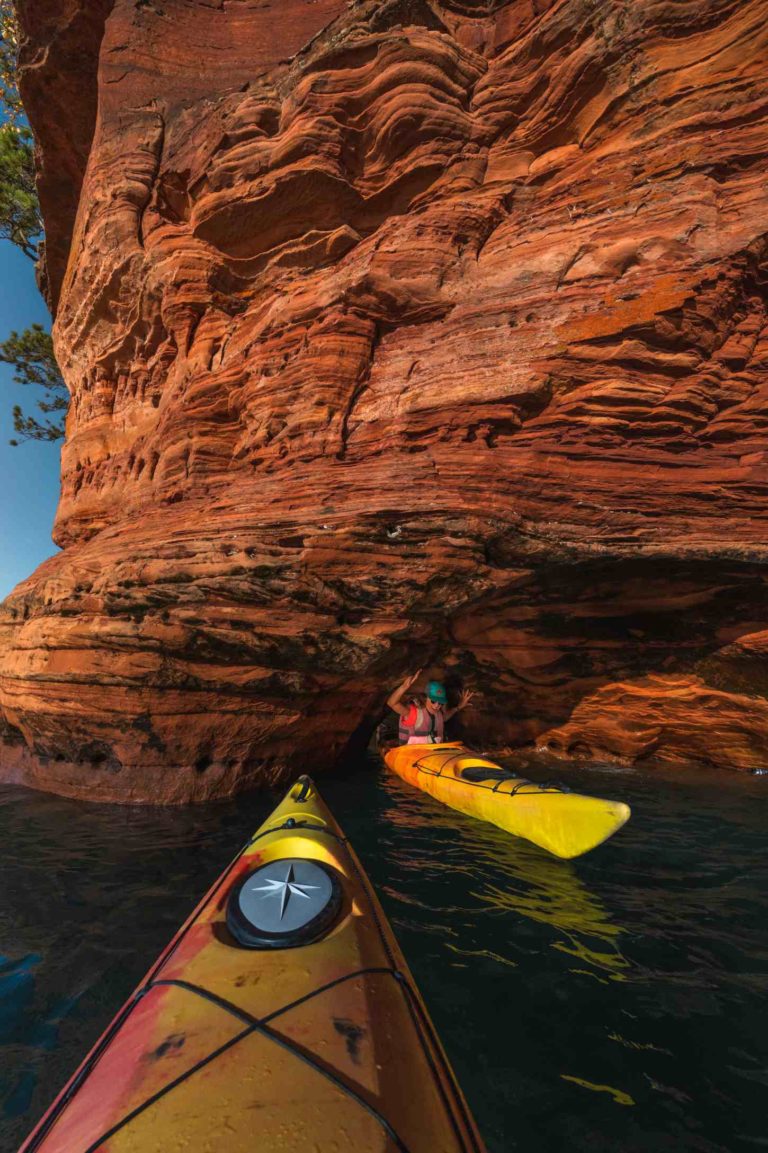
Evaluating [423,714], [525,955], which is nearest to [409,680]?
[423,714]

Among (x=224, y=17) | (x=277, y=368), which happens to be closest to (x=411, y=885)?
(x=277, y=368)

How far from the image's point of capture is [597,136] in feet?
26.2

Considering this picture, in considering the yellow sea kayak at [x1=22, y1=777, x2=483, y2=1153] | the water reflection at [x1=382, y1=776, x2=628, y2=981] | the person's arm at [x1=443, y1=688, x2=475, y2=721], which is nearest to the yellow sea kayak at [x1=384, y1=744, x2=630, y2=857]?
the water reflection at [x1=382, y1=776, x2=628, y2=981]

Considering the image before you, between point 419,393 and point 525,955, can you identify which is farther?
point 419,393

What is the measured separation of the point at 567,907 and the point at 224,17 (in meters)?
17.6

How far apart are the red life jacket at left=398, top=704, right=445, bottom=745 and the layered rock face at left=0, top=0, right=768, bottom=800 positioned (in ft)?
2.94

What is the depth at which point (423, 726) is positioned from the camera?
1022cm

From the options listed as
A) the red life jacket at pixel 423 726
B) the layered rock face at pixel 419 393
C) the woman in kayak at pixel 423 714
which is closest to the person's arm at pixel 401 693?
the woman in kayak at pixel 423 714

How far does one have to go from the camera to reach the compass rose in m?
3.14

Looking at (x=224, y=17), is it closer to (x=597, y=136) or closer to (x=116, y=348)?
(x=116, y=348)

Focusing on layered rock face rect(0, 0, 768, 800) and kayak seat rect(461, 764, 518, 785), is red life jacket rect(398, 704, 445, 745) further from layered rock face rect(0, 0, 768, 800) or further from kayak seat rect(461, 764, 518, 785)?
kayak seat rect(461, 764, 518, 785)

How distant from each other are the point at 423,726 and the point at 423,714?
0.78 feet

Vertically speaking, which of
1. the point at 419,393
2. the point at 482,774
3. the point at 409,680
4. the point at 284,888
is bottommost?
the point at 482,774

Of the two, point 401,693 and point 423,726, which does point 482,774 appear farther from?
point 401,693
